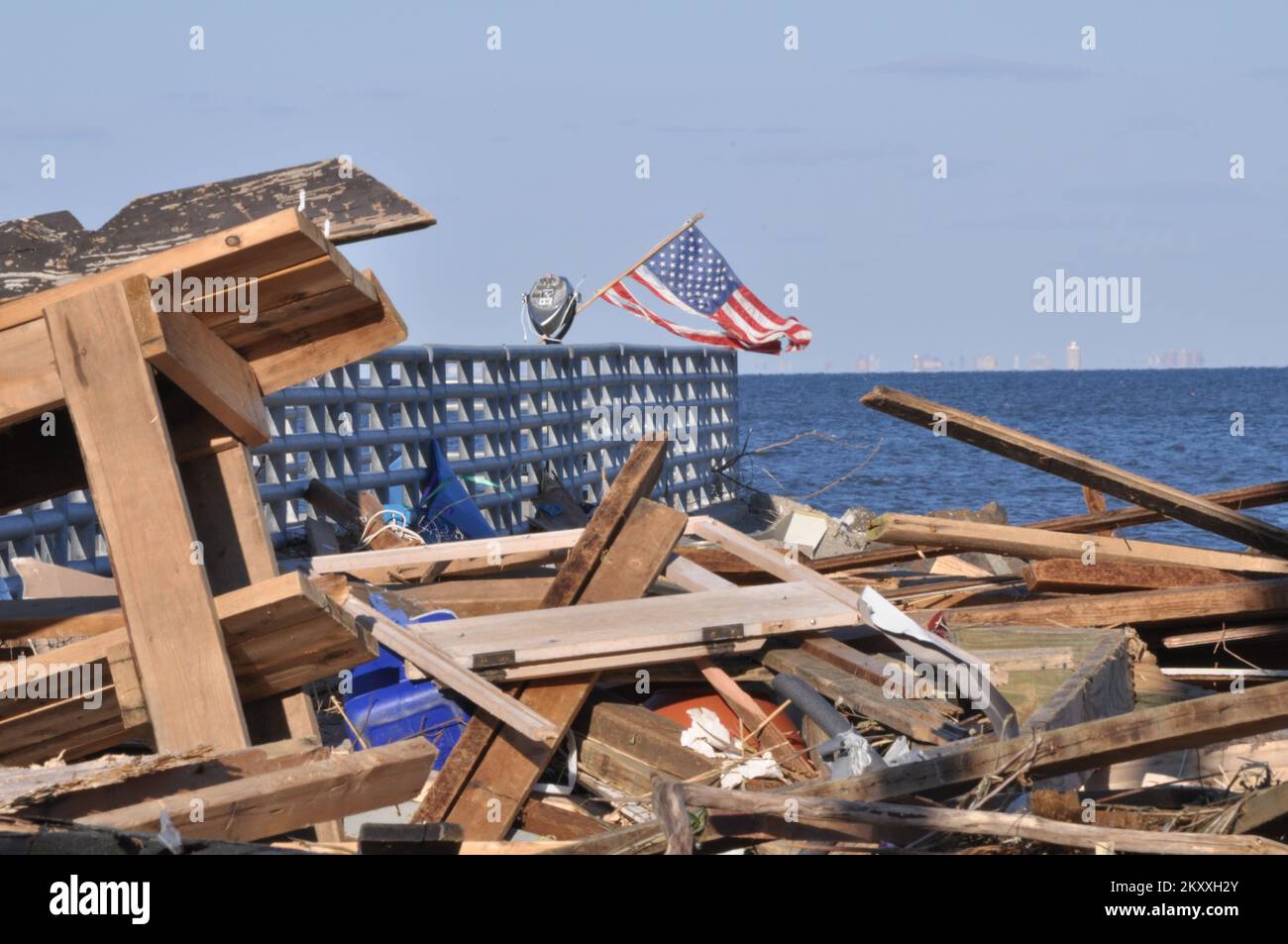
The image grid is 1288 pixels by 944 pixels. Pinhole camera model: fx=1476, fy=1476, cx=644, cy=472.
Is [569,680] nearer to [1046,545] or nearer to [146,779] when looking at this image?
[146,779]

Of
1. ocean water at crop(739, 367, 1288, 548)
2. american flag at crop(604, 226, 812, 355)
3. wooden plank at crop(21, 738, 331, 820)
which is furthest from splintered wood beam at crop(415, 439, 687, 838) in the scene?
american flag at crop(604, 226, 812, 355)

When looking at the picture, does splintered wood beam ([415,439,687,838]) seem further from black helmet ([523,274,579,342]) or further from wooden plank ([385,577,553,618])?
black helmet ([523,274,579,342])

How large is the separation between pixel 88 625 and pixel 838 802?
290cm

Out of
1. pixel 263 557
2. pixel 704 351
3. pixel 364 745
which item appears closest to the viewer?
pixel 263 557

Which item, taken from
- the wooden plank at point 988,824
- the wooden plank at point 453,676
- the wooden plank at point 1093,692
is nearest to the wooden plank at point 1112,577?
the wooden plank at point 1093,692

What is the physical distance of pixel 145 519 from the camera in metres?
4.40

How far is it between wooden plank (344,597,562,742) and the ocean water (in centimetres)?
923

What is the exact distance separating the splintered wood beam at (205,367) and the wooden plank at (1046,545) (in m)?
3.97

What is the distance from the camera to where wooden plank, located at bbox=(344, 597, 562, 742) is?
223 inches

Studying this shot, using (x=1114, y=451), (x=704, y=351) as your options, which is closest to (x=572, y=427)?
(x=704, y=351)

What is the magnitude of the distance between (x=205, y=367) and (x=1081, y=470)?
4.99m
